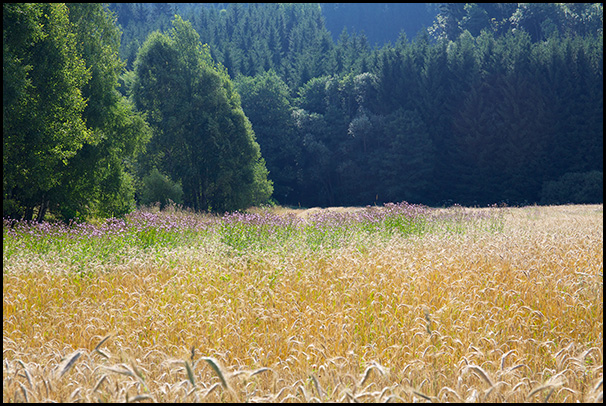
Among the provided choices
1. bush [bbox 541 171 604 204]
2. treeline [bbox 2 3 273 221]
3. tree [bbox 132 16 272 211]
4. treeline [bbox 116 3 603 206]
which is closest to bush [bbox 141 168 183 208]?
treeline [bbox 2 3 273 221]

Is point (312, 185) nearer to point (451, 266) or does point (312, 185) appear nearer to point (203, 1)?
point (451, 266)

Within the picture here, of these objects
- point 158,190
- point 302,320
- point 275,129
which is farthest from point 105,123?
point 275,129

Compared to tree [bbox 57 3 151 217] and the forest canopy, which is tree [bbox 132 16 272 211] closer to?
the forest canopy

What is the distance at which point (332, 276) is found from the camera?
18.7 ft

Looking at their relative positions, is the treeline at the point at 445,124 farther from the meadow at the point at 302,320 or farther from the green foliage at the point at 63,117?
the meadow at the point at 302,320

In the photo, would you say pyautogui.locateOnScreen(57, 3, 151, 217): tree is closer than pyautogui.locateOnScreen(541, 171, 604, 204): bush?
Yes

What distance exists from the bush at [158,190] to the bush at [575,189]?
2364 centimetres

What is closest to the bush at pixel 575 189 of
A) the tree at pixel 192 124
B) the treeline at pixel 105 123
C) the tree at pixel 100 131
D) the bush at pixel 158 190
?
the treeline at pixel 105 123

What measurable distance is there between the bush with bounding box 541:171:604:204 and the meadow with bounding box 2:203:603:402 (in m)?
25.0

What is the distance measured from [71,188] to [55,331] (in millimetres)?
9216

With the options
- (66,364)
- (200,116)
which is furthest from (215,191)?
(66,364)

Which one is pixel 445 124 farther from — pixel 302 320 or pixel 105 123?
pixel 302 320

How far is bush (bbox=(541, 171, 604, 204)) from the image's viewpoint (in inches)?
1152

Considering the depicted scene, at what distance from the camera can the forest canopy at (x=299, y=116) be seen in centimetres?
1116
